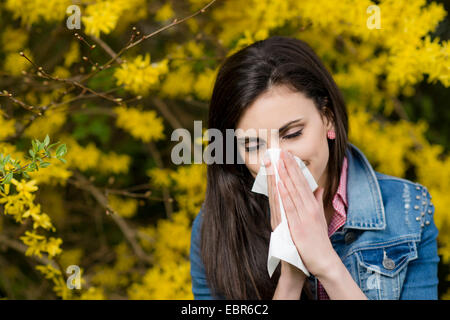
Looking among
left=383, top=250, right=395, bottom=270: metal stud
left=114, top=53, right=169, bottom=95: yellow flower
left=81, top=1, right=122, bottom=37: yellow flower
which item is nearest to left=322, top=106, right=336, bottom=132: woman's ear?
left=383, top=250, right=395, bottom=270: metal stud

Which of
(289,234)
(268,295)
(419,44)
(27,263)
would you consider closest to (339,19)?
(419,44)

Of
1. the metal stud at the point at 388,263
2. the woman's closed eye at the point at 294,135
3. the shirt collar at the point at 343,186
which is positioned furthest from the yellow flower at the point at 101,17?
the metal stud at the point at 388,263

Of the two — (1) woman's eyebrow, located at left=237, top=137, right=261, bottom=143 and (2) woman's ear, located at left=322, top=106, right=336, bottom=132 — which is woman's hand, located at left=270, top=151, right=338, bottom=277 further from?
(2) woman's ear, located at left=322, top=106, right=336, bottom=132

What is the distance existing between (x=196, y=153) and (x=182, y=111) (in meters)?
0.77

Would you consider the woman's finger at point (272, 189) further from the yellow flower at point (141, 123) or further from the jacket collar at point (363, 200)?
the yellow flower at point (141, 123)

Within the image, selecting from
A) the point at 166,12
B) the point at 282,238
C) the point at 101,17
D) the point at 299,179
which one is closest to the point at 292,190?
the point at 299,179

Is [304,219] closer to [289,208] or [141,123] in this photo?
[289,208]

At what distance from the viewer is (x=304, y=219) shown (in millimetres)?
1438

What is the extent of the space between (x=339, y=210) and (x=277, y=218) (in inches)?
14.0

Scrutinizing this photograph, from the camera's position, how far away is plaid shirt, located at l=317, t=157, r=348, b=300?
1.74 metres

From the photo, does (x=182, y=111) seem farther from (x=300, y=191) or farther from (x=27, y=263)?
(x=300, y=191)

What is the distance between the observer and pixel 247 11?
2334 millimetres

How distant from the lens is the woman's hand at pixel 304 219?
142 cm

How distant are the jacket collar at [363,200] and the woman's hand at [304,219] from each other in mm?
302
